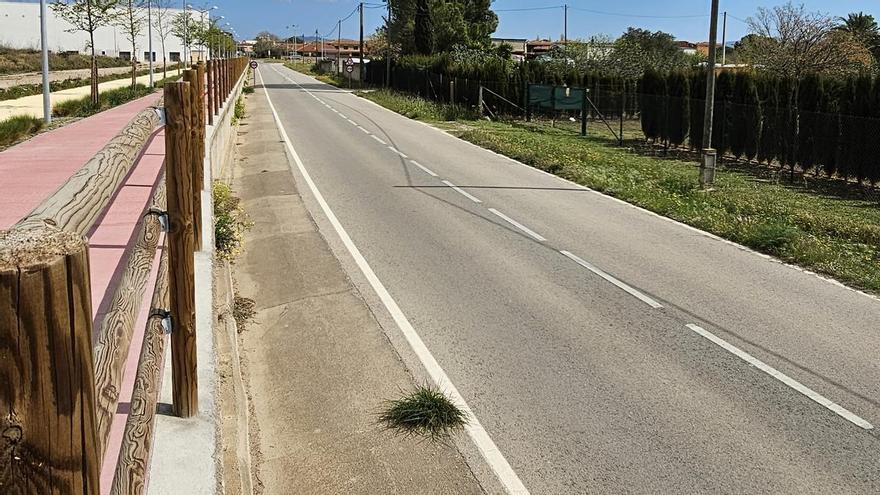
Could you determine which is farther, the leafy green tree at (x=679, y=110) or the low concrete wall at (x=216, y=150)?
the leafy green tree at (x=679, y=110)

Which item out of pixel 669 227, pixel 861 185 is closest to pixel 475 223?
pixel 669 227

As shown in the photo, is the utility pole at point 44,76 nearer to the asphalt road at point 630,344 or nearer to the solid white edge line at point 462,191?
the asphalt road at point 630,344

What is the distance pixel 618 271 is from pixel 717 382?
3.58m

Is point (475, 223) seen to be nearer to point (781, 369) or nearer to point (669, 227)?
point (669, 227)

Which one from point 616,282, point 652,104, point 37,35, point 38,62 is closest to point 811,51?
A: point 652,104

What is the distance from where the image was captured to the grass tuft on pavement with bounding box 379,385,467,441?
5.65m

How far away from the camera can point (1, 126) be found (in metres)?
18.2

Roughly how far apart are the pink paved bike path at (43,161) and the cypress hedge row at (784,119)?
619 inches

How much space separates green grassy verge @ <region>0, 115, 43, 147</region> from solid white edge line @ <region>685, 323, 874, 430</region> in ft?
48.3

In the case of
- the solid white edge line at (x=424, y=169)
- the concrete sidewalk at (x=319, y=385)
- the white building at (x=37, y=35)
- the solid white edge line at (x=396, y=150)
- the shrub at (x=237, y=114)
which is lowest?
the concrete sidewalk at (x=319, y=385)

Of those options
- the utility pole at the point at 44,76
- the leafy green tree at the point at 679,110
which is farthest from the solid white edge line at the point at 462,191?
the leafy green tree at the point at 679,110

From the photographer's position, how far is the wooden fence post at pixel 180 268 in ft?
11.7

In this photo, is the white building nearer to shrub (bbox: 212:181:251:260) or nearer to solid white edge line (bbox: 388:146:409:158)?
solid white edge line (bbox: 388:146:409:158)

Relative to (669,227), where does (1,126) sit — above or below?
Answer: above
